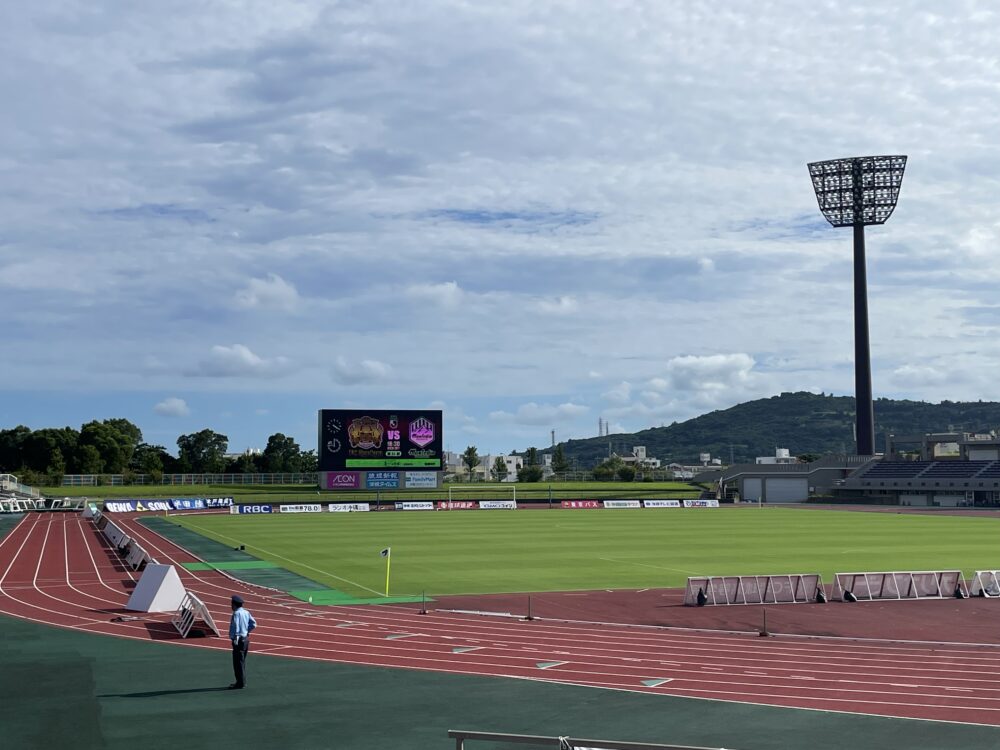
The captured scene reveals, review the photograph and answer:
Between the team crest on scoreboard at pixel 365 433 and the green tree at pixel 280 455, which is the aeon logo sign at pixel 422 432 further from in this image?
the green tree at pixel 280 455

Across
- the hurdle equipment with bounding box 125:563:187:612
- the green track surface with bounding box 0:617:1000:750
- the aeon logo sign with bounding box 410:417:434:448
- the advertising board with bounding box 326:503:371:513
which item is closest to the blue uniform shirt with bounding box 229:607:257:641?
the green track surface with bounding box 0:617:1000:750

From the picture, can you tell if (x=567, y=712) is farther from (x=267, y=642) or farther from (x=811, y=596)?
(x=811, y=596)

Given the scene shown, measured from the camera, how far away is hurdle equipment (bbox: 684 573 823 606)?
31.4 metres

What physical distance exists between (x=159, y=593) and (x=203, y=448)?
548 feet

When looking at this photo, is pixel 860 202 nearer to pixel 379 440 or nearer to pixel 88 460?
pixel 379 440

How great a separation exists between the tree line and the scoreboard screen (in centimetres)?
3161

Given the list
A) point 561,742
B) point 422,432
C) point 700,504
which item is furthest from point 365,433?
point 561,742

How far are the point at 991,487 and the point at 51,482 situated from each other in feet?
367

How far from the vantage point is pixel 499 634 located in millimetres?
24828

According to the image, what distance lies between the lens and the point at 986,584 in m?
33.8

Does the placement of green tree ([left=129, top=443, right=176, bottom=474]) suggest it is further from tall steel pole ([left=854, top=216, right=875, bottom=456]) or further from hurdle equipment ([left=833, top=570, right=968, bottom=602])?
hurdle equipment ([left=833, top=570, right=968, bottom=602])

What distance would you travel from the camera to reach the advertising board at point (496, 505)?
349 feet

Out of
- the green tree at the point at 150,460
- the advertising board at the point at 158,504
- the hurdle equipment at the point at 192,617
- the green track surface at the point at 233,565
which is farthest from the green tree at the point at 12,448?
the hurdle equipment at the point at 192,617

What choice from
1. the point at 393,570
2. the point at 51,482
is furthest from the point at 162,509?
the point at 393,570
